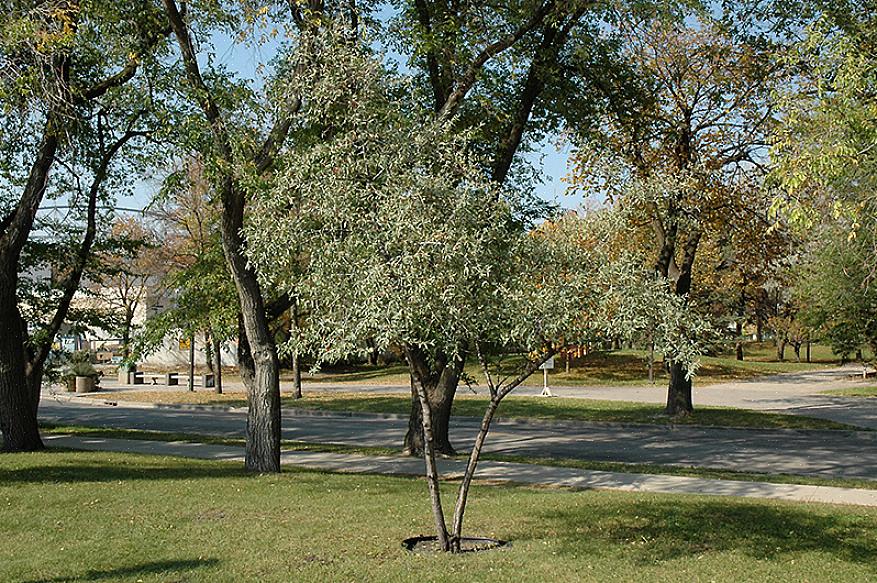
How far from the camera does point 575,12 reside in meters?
15.2

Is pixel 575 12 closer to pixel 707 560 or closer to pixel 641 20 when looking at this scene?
pixel 641 20

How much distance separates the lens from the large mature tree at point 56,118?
466 inches

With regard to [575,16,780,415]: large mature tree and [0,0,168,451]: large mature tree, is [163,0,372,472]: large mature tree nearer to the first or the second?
[0,0,168,451]: large mature tree

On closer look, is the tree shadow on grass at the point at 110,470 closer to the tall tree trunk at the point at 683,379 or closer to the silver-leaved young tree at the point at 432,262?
the silver-leaved young tree at the point at 432,262

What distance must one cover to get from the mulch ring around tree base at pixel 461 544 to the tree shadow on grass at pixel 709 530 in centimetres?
50

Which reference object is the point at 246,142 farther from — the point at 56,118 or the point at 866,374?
the point at 866,374

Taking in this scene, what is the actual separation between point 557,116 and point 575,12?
9.66 ft

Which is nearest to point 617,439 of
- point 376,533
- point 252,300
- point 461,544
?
point 252,300

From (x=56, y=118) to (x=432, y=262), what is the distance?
24.9 ft

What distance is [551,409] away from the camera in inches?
1052

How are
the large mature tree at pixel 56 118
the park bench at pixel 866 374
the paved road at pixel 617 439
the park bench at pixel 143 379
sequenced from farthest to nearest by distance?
the park bench at pixel 143 379 < the park bench at pixel 866 374 < the paved road at pixel 617 439 < the large mature tree at pixel 56 118

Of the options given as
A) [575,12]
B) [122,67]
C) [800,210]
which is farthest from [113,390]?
[800,210]

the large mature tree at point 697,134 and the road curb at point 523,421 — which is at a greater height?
the large mature tree at point 697,134

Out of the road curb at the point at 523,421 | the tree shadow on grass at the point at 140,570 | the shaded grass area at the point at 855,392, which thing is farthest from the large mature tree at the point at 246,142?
the shaded grass area at the point at 855,392
